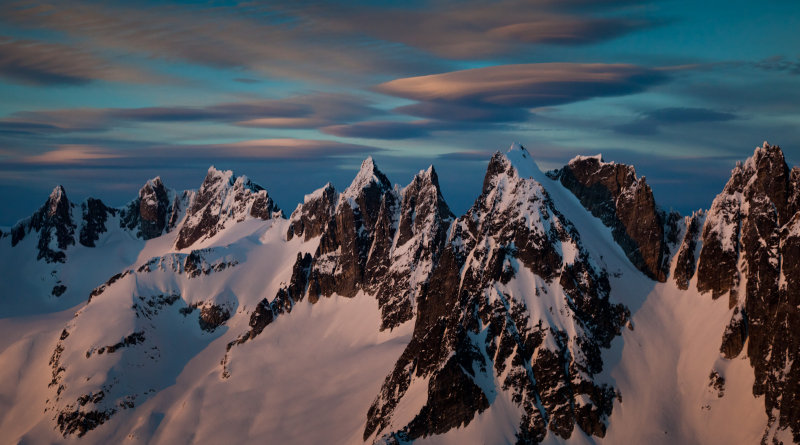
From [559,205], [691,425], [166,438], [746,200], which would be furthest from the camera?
[166,438]

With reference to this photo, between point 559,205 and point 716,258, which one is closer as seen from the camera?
point 716,258

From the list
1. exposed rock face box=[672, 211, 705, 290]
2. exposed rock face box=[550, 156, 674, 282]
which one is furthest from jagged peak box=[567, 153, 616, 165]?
exposed rock face box=[672, 211, 705, 290]

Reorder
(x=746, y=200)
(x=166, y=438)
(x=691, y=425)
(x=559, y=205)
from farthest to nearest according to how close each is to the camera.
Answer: (x=166, y=438) < (x=559, y=205) < (x=746, y=200) < (x=691, y=425)

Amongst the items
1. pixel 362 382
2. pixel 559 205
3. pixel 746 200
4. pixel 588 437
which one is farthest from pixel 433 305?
pixel 746 200

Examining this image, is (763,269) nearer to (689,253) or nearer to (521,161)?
(689,253)

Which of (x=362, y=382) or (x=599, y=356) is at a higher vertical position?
(x=599, y=356)

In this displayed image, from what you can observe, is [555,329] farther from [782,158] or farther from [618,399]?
[782,158]

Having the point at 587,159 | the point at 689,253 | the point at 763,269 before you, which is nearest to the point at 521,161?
the point at 587,159

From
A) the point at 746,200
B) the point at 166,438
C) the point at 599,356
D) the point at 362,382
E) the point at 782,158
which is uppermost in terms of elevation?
the point at 782,158
